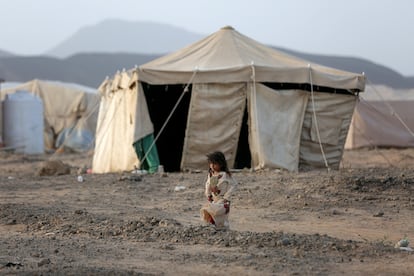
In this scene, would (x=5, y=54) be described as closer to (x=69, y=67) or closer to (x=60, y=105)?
(x=69, y=67)

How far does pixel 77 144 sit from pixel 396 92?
47.1ft

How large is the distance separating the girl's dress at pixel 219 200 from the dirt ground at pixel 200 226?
166mm

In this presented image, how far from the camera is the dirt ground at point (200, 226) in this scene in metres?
6.07

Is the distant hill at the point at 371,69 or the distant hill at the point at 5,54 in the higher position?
the distant hill at the point at 371,69

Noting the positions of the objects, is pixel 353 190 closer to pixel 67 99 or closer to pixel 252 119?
pixel 252 119

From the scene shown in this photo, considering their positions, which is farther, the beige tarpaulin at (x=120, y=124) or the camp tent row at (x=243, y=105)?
the beige tarpaulin at (x=120, y=124)

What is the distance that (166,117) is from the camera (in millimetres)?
16312

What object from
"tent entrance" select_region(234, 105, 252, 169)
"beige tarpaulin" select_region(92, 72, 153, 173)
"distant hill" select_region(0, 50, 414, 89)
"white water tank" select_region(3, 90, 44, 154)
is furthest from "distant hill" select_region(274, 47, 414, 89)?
"tent entrance" select_region(234, 105, 252, 169)

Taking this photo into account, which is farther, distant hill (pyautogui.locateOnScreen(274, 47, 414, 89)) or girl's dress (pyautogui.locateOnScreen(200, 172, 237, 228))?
Result: distant hill (pyautogui.locateOnScreen(274, 47, 414, 89))

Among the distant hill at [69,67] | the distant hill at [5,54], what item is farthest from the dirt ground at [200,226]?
the distant hill at [5,54]

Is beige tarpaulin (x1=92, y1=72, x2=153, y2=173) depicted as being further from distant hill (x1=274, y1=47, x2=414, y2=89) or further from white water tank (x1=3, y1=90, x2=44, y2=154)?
distant hill (x1=274, y1=47, x2=414, y2=89)

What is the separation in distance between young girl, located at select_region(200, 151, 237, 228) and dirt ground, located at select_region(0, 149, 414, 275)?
0.17 meters

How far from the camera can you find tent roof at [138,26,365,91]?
14453 mm

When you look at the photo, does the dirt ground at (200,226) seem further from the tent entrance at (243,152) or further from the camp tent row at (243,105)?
the tent entrance at (243,152)
